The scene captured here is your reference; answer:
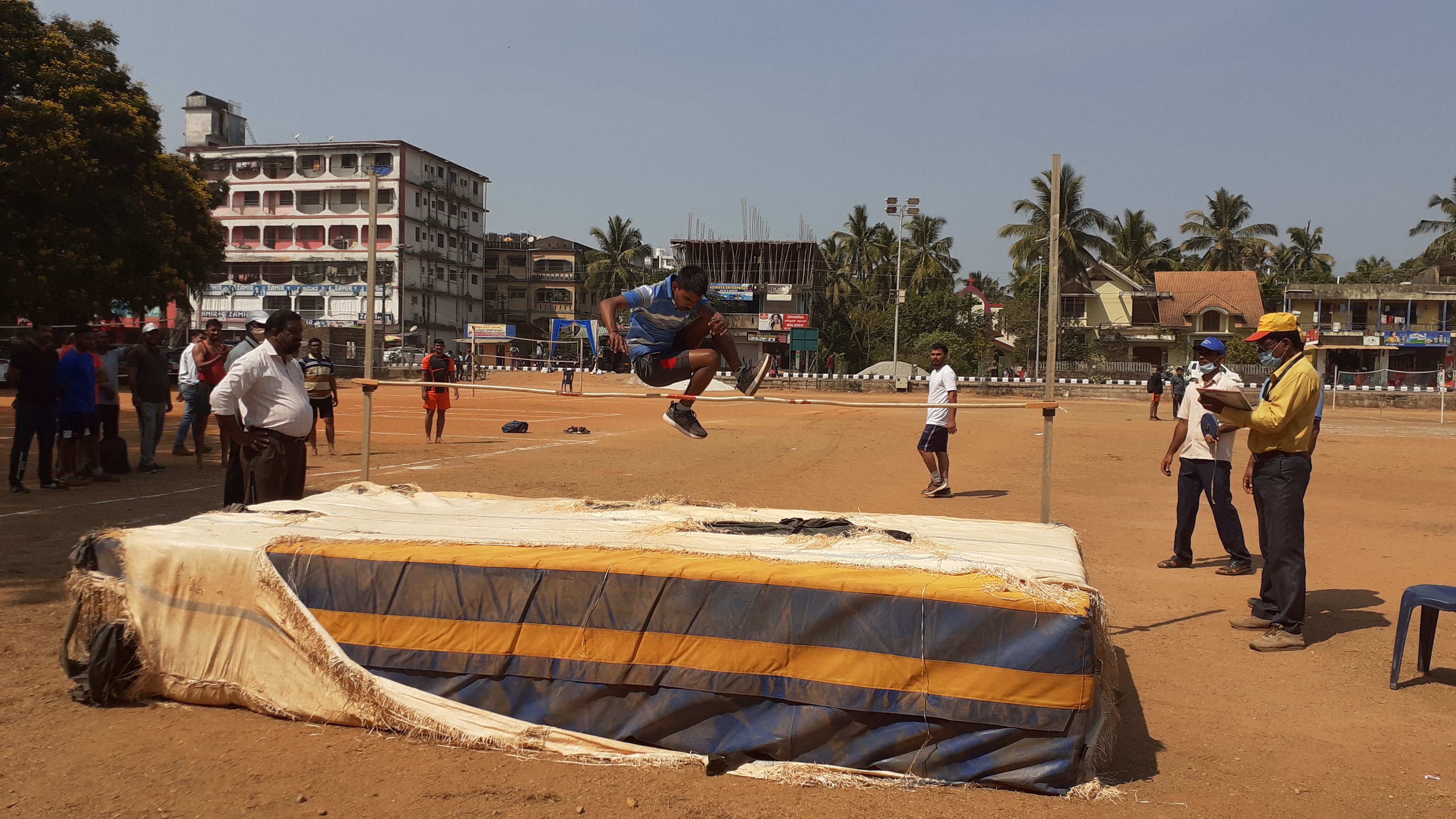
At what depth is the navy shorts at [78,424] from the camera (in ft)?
33.0

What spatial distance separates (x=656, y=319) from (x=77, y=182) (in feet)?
84.8

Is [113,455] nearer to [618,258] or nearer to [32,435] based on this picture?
A: [32,435]

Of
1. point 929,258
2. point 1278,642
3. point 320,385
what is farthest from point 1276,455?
point 929,258

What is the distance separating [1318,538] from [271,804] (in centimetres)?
985

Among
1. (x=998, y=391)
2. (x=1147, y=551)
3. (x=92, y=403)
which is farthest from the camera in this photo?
(x=998, y=391)

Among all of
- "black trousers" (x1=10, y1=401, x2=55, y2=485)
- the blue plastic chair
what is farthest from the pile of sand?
the blue plastic chair

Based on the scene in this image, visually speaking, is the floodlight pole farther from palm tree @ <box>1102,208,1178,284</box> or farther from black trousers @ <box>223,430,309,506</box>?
palm tree @ <box>1102,208,1178,284</box>

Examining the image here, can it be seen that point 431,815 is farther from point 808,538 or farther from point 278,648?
point 808,538

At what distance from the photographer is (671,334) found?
6.85 meters

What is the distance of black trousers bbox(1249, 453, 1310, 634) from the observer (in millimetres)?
5656

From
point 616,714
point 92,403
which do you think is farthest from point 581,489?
point 616,714

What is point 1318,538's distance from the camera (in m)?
9.23

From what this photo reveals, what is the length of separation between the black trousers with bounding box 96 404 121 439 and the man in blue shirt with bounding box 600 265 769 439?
302 inches

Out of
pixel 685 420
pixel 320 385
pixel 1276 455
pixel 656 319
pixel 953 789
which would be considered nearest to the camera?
pixel 953 789
